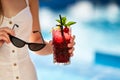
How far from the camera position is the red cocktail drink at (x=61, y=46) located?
5.33 ft

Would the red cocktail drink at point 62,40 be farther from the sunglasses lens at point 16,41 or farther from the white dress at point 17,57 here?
the sunglasses lens at point 16,41

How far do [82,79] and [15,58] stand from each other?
88.8 inches

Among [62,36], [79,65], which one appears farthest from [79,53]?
[62,36]

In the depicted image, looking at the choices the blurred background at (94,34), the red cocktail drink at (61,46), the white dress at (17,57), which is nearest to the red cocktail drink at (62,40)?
the red cocktail drink at (61,46)

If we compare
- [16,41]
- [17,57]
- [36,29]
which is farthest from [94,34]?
[16,41]

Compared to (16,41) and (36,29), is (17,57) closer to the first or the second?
(16,41)

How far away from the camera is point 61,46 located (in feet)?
5.41

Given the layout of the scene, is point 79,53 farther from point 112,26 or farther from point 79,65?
point 112,26

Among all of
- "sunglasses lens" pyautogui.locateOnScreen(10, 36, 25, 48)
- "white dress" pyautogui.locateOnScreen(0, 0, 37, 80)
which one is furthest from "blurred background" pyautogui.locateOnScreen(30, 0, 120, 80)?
"sunglasses lens" pyautogui.locateOnScreen(10, 36, 25, 48)

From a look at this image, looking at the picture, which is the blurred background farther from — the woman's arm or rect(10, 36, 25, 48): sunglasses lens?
rect(10, 36, 25, 48): sunglasses lens

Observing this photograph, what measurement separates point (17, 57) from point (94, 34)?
2.24 m

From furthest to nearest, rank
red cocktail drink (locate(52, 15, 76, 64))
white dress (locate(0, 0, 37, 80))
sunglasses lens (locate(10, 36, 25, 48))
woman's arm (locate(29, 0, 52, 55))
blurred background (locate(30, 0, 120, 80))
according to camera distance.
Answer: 1. blurred background (locate(30, 0, 120, 80))
2. woman's arm (locate(29, 0, 52, 55))
3. red cocktail drink (locate(52, 15, 76, 64))
4. white dress (locate(0, 0, 37, 80))
5. sunglasses lens (locate(10, 36, 25, 48))

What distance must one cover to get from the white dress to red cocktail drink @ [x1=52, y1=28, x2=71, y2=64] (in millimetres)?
170

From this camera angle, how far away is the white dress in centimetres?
144
